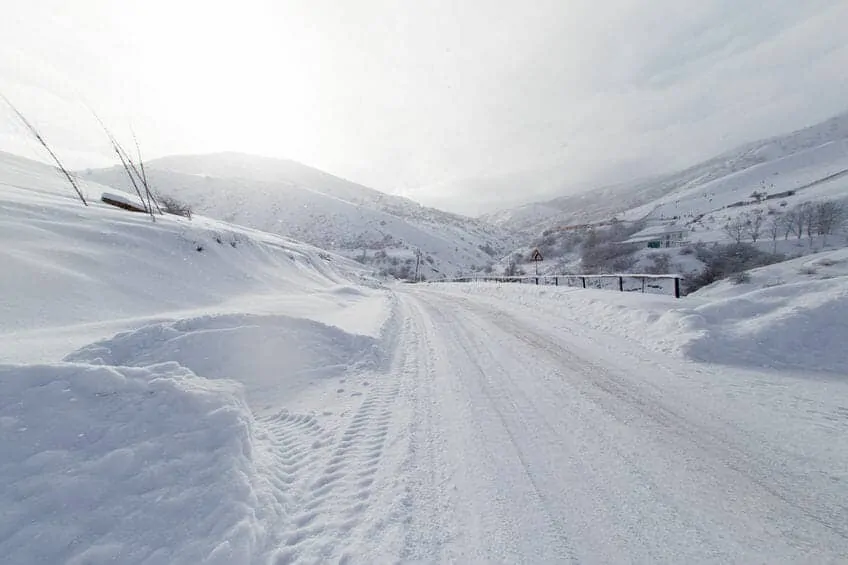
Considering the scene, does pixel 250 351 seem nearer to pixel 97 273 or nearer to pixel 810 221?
pixel 97 273

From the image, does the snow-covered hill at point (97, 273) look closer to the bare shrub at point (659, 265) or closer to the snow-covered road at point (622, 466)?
the snow-covered road at point (622, 466)

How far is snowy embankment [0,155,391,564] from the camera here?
249 centimetres

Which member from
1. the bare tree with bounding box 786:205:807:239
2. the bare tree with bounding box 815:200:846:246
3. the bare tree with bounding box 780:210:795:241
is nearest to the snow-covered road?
the bare tree with bounding box 815:200:846:246

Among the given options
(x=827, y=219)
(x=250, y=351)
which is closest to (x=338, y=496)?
(x=250, y=351)

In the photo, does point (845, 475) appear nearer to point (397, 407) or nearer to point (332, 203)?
point (397, 407)

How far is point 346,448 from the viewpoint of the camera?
163 inches

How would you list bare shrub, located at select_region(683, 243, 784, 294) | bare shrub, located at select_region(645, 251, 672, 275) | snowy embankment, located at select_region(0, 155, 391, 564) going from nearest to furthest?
snowy embankment, located at select_region(0, 155, 391, 564) < bare shrub, located at select_region(683, 243, 784, 294) < bare shrub, located at select_region(645, 251, 672, 275)

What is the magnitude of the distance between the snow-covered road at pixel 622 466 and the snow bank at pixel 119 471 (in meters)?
1.63

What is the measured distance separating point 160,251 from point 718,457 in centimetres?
1270

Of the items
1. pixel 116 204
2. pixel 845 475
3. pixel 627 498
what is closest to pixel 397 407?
pixel 627 498

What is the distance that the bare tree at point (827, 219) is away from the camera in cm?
4217

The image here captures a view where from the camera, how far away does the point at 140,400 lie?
3.46 metres

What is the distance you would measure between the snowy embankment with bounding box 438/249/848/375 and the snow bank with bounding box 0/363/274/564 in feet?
26.1

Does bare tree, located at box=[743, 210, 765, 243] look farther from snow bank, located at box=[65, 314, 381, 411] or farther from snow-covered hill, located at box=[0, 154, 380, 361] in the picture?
snow-covered hill, located at box=[0, 154, 380, 361]
